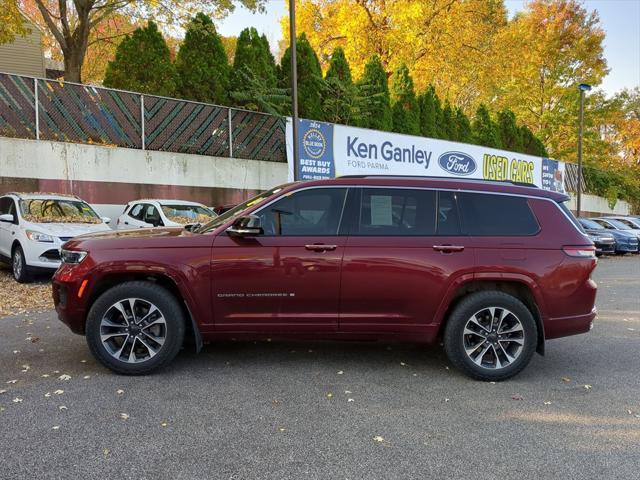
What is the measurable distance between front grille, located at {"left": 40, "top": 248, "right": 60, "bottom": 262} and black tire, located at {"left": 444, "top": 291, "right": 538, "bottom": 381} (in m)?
7.31

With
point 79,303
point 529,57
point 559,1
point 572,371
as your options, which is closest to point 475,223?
point 572,371

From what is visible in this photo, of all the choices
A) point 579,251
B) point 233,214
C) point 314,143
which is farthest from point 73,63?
point 579,251

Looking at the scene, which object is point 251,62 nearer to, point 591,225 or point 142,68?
point 142,68

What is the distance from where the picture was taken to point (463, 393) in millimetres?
4281

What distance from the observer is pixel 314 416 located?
12.3 feet

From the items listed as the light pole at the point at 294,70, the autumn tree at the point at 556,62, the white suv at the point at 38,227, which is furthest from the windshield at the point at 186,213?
the autumn tree at the point at 556,62

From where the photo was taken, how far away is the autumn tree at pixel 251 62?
17047 mm

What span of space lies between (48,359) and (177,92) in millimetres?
12862

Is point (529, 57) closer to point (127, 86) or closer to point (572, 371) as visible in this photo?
point (127, 86)

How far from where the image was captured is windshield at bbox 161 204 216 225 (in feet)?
36.7

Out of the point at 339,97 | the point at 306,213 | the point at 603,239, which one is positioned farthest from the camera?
the point at 339,97

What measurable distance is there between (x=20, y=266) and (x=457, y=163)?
1694 centimetres

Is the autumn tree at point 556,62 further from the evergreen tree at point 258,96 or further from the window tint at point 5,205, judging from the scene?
the window tint at point 5,205

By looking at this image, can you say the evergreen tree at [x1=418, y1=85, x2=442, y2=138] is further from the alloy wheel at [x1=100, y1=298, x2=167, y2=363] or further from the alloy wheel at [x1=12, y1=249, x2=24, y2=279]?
the alloy wheel at [x1=100, y1=298, x2=167, y2=363]
